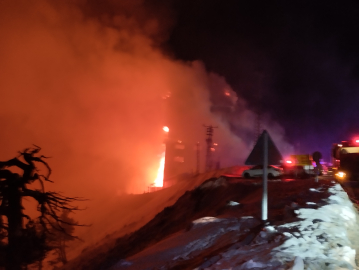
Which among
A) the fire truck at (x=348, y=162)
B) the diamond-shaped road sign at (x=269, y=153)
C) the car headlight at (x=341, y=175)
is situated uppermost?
the fire truck at (x=348, y=162)

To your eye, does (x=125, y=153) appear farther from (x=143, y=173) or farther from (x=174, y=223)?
(x=174, y=223)

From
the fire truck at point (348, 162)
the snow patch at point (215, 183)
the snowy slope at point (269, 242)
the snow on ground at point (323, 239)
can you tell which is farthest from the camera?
the fire truck at point (348, 162)

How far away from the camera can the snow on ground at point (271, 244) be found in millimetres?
4648

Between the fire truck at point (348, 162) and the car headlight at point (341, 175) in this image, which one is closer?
the fire truck at point (348, 162)

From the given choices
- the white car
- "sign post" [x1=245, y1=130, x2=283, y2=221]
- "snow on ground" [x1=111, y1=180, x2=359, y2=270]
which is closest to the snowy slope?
"snow on ground" [x1=111, y1=180, x2=359, y2=270]

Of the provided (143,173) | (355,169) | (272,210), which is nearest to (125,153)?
(143,173)

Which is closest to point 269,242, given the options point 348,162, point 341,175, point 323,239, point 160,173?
point 323,239

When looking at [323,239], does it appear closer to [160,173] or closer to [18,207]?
[18,207]

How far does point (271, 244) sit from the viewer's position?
5.36m

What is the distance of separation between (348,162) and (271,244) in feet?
52.0

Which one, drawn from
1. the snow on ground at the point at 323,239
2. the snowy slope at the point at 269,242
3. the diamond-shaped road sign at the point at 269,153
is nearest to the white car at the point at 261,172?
the snowy slope at the point at 269,242

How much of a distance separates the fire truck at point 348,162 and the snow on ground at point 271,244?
38.6ft

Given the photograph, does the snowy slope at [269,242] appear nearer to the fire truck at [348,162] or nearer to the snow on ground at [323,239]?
the snow on ground at [323,239]

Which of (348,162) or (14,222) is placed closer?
(14,222)
